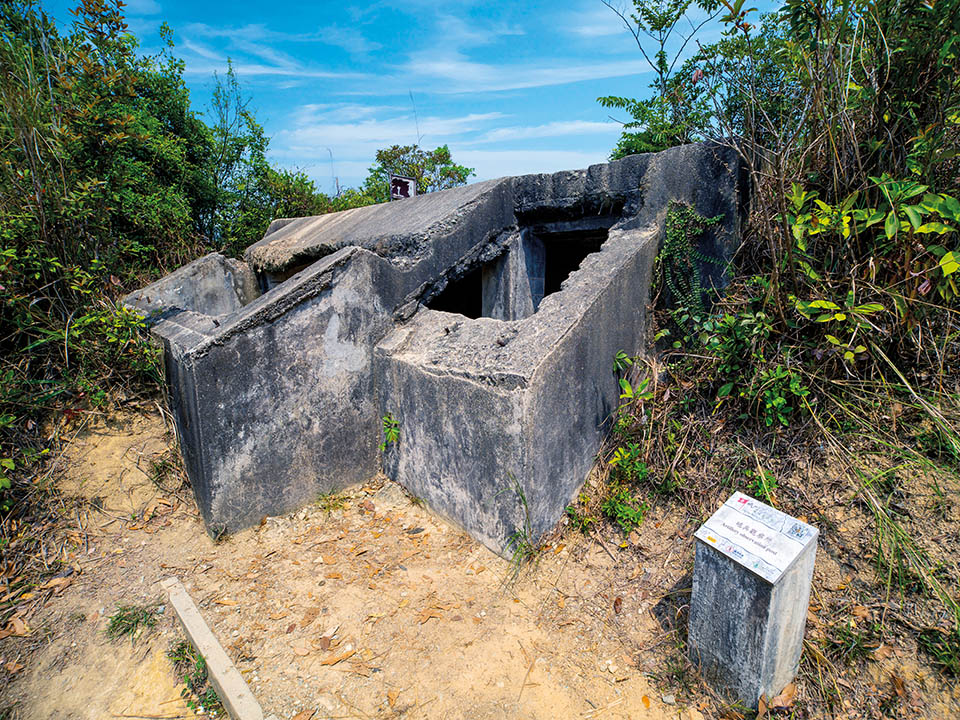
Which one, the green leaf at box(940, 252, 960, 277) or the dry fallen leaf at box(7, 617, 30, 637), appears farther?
the dry fallen leaf at box(7, 617, 30, 637)

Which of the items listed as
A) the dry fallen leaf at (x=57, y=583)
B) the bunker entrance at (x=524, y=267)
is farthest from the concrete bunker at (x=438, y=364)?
the dry fallen leaf at (x=57, y=583)

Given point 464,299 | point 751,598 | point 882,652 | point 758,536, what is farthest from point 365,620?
point 464,299

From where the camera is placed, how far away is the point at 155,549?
10.7 feet

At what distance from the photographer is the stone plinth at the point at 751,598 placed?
6.24ft

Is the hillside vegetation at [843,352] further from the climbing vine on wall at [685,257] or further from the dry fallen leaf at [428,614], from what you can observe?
the dry fallen leaf at [428,614]

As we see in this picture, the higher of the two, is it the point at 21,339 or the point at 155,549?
the point at 21,339

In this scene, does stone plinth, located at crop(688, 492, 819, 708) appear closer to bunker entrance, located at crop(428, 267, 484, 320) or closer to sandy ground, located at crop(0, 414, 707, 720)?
sandy ground, located at crop(0, 414, 707, 720)

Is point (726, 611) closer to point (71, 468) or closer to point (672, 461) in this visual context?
point (672, 461)

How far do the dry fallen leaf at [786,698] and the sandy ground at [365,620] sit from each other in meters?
0.29

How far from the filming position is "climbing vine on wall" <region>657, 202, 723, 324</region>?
137 inches

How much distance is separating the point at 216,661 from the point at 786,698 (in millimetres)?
2601

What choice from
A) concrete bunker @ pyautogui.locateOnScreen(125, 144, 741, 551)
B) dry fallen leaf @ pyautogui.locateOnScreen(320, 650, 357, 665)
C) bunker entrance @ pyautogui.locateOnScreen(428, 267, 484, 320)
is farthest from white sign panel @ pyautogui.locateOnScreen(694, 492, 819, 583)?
bunker entrance @ pyautogui.locateOnScreen(428, 267, 484, 320)

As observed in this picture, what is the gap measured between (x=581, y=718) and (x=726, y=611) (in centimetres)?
79

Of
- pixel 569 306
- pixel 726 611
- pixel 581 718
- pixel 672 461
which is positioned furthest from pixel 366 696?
pixel 569 306
